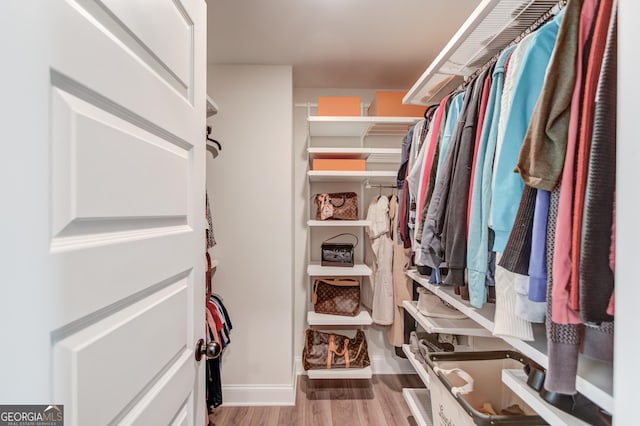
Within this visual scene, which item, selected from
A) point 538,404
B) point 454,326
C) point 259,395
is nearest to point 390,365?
point 259,395

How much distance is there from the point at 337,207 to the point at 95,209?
6.18 feet

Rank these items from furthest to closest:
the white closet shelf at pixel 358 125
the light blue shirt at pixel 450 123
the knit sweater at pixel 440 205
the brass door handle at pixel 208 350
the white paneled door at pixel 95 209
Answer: the white closet shelf at pixel 358 125 → the light blue shirt at pixel 450 123 → the knit sweater at pixel 440 205 → the brass door handle at pixel 208 350 → the white paneled door at pixel 95 209

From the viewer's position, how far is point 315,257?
2.69 meters

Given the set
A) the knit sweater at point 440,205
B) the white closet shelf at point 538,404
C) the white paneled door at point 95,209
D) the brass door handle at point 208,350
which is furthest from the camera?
the knit sweater at point 440,205

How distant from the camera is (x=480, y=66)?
143 cm

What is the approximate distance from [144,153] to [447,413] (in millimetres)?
1460

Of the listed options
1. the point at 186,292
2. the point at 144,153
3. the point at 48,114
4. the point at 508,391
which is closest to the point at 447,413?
the point at 508,391

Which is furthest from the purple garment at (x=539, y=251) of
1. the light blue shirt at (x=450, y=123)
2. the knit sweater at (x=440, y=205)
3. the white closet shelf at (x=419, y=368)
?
the white closet shelf at (x=419, y=368)

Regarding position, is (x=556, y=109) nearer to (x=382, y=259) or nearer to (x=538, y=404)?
(x=538, y=404)

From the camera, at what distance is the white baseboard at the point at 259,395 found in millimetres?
2229

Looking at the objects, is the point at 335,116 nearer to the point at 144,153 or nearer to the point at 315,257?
the point at 315,257

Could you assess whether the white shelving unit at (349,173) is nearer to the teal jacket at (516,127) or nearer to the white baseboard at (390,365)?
the white baseboard at (390,365)

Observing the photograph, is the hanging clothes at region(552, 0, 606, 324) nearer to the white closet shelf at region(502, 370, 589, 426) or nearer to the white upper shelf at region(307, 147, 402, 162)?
the white closet shelf at region(502, 370, 589, 426)

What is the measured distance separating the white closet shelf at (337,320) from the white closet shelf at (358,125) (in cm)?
144
